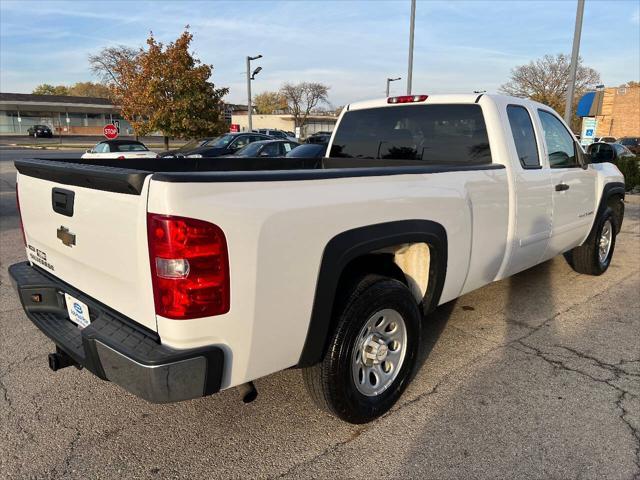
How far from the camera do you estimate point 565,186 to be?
444cm

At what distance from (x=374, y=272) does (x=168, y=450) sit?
5.05 feet

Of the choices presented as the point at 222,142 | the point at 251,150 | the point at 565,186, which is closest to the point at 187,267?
the point at 565,186

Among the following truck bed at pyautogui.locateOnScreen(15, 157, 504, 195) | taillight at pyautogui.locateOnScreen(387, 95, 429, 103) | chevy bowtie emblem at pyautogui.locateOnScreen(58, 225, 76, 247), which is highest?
taillight at pyautogui.locateOnScreen(387, 95, 429, 103)

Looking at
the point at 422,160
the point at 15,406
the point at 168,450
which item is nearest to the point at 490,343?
the point at 422,160

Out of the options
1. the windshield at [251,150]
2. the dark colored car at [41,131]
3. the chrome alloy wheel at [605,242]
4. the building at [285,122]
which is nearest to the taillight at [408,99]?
the chrome alloy wheel at [605,242]

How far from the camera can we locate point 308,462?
8.32ft

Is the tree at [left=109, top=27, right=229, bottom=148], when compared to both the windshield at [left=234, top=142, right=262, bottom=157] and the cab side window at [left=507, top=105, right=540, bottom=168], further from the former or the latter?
the cab side window at [left=507, top=105, right=540, bottom=168]

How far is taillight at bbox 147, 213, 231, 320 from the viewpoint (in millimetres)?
1919

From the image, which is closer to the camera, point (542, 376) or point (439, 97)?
point (542, 376)

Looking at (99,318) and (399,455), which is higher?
(99,318)

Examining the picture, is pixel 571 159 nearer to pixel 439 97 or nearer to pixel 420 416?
→ pixel 439 97

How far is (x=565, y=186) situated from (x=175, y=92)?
25.7 m

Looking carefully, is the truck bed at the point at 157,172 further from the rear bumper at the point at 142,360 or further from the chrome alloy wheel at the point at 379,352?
the chrome alloy wheel at the point at 379,352

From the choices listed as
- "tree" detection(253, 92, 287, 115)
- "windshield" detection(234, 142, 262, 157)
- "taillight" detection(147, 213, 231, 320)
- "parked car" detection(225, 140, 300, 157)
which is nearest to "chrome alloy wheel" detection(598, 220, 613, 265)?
"taillight" detection(147, 213, 231, 320)
